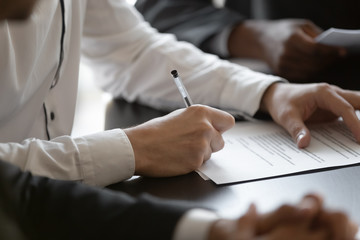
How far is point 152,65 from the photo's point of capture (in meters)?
1.33

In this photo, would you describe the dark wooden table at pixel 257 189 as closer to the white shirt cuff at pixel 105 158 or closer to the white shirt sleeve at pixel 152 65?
the white shirt cuff at pixel 105 158

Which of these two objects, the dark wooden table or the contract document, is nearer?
the dark wooden table

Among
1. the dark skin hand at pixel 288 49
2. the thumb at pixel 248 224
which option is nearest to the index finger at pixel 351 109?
the dark skin hand at pixel 288 49

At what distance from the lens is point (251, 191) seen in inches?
32.4

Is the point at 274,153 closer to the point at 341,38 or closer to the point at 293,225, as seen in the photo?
the point at 293,225

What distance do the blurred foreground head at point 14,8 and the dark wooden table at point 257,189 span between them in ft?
1.13

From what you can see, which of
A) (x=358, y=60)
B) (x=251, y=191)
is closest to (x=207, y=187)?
(x=251, y=191)

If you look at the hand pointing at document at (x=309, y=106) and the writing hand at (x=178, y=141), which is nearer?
the writing hand at (x=178, y=141)

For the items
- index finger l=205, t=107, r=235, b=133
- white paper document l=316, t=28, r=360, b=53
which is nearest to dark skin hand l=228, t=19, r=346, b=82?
white paper document l=316, t=28, r=360, b=53

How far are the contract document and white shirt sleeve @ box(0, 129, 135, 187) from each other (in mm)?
142

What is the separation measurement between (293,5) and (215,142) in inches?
39.9

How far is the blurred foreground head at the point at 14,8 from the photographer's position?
0.60 m

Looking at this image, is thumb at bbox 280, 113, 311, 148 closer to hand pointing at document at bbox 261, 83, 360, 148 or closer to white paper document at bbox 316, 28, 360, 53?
hand pointing at document at bbox 261, 83, 360, 148

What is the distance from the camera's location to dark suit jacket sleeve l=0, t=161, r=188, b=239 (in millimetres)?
629
